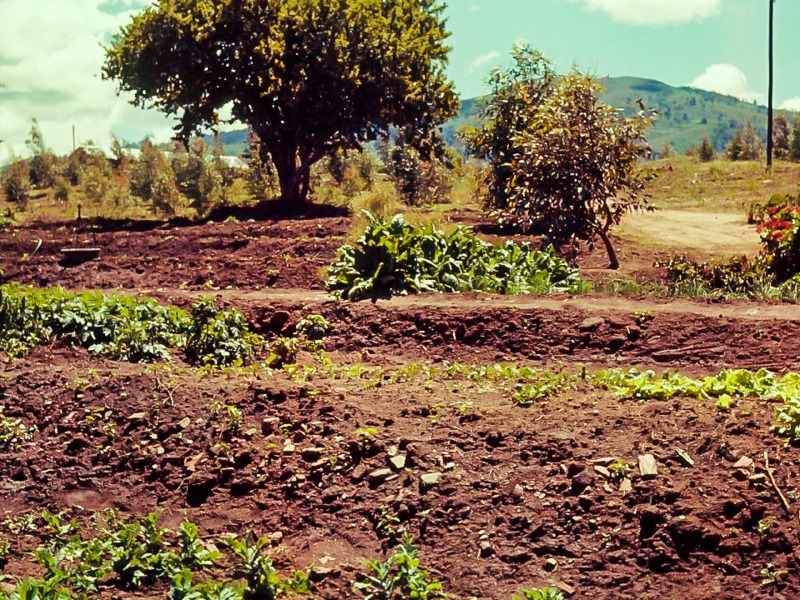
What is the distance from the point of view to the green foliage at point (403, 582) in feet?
13.1

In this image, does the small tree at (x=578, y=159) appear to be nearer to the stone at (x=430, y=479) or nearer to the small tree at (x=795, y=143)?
the stone at (x=430, y=479)

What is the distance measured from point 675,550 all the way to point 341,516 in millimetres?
1589

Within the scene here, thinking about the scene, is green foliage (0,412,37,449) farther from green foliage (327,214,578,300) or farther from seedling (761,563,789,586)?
seedling (761,563,789,586)

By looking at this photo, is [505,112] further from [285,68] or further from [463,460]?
[463,460]

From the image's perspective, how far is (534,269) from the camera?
10.4 metres

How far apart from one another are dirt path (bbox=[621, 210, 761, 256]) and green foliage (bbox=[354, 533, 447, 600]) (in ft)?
38.5

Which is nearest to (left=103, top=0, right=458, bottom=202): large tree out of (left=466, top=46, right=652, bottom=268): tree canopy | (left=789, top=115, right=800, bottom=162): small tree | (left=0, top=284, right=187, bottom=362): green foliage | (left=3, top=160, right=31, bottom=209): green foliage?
(left=3, top=160, right=31, bottom=209): green foliage

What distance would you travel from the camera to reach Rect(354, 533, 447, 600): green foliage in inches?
157

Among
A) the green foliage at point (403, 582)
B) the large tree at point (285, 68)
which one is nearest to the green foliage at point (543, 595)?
the green foliage at point (403, 582)

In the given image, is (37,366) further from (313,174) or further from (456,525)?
(313,174)

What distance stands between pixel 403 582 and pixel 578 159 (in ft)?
30.0

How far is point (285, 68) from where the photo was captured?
21.4 metres

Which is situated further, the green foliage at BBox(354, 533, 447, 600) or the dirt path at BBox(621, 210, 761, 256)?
the dirt path at BBox(621, 210, 761, 256)

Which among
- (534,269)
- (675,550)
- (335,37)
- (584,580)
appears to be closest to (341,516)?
(584,580)
